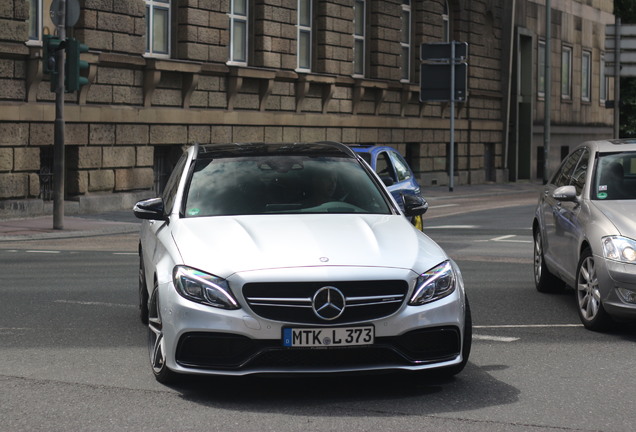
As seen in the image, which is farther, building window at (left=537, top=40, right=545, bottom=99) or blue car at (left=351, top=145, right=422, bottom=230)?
building window at (left=537, top=40, right=545, bottom=99)

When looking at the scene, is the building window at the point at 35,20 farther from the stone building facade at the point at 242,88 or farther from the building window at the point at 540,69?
the building window at the point at 540,69

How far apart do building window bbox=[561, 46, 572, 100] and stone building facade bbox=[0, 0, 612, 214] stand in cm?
521

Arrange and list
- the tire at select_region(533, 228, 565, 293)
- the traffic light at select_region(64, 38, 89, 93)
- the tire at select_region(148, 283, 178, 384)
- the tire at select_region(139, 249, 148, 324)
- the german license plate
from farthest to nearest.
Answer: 1. the traffic light at select_region(64, 38, 89, 93)
2. the tire at select_region(533, 228, 565, 293)
3. the tire at select_region(139, 249, 148, 324)
4. the tire at select_region(148, 283, 178, 384)
5. the german license plate

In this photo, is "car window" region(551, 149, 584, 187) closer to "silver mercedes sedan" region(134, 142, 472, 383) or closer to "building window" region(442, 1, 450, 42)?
"silver mercedes sedan" region(134, 142, 472, 383)

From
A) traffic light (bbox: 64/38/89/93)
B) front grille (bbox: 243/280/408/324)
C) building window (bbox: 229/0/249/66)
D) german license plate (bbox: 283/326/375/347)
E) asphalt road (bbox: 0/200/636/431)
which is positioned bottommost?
asphalt road (bbox: 0/200/636/431)

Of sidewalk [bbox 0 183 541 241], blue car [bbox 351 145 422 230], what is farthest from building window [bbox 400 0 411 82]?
blue car [bbox 351 145 422 230]

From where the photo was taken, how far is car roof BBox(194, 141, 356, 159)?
28.6ft

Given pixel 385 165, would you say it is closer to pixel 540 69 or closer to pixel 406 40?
pixel 406 40

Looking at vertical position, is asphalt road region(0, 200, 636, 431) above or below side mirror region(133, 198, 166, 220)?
below

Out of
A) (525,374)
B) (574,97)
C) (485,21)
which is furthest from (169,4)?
(574,97)

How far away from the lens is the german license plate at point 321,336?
6.70m

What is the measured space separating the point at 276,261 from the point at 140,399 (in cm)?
102

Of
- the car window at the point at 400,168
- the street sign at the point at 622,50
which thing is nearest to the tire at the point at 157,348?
the car window at the point at 400,168

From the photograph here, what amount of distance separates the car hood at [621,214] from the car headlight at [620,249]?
5 centimetres
